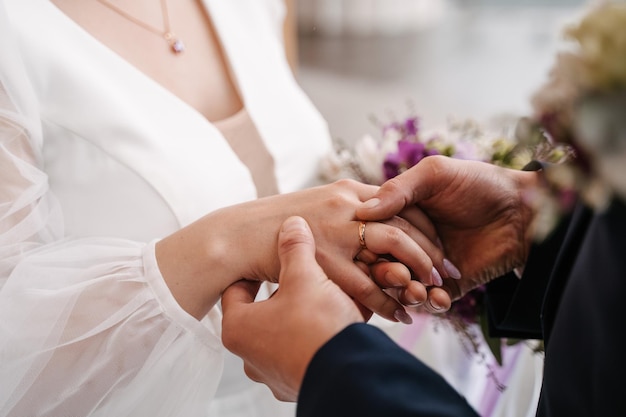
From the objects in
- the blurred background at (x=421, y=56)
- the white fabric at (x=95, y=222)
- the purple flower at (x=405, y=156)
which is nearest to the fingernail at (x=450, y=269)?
the purple flower at (x=405, y=156)

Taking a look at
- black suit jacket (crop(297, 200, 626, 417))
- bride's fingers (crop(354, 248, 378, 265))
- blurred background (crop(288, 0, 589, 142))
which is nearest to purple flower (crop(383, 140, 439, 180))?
bride's fingers (crop(354, 248, 378, 265))

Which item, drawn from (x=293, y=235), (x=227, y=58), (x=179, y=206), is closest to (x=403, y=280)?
(x=293, y=235)

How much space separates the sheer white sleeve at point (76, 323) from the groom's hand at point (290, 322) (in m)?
0.13

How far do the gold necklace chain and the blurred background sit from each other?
2129 millimetres

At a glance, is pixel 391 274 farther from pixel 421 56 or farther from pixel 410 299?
pixel 421 56

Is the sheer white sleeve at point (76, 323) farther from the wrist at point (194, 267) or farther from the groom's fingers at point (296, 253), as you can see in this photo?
the groom's fingers at point (296, 253)

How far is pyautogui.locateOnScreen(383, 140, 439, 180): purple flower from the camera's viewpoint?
1151 mm

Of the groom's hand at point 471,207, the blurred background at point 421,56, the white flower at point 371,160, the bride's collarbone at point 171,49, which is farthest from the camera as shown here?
the blurred background at point 421,56

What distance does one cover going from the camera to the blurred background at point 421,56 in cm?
395

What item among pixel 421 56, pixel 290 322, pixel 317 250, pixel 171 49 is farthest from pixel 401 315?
pixel 421 56

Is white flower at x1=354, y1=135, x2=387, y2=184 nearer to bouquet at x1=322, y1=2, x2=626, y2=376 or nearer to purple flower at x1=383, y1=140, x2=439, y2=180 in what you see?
purple flower at x1=383, y1=140, x2=439, y2=180

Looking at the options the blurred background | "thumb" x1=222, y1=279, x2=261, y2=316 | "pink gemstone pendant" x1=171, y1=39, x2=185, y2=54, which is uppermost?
"pink gemstone pendant" x1=171, y1=39, x2=185, y2=54

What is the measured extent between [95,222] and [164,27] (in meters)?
0.38

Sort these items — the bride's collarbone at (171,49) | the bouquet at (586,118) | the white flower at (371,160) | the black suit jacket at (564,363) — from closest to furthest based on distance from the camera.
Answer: the bouquet at (586,118) < the black suit jacket at (564,363) < the bride's collarbone at (171,49) < the white flower at (371,160)
